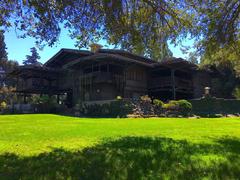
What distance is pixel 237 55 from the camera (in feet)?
46.9

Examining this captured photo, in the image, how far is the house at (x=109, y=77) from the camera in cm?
3112

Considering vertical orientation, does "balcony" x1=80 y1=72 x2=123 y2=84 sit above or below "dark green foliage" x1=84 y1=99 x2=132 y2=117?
above

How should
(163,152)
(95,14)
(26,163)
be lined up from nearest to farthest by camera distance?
1. (26,163)
2. (163,152)
3. (95,14)

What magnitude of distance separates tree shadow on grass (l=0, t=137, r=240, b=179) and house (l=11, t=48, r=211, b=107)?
21337 millimetres

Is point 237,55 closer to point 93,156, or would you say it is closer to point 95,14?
point 95,14

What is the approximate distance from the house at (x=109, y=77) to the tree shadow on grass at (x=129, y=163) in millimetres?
21337

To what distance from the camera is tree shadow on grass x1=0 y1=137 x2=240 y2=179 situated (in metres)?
Answer: 5.17

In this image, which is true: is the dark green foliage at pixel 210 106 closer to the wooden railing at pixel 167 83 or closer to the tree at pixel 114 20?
the wooden railing at pixel 167 83

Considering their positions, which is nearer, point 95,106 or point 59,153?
point 59,153

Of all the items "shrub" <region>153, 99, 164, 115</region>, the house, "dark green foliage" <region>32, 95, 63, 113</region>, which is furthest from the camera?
"dark green foliage" <region>32, 95, 63, 113</region>

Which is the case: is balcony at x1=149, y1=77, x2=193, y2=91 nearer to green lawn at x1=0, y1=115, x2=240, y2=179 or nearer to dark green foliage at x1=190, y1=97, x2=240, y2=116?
dark green foliage at x1=190, y1=97, x2=240, y2=116

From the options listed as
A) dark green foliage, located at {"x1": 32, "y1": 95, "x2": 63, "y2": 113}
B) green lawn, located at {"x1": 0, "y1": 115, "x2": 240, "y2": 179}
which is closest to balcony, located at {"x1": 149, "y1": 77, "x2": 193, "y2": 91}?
dark green foliage, located at {"x1": 32, "y1": 95, "x2": 63, "y2": 113}

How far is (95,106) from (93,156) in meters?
20.9

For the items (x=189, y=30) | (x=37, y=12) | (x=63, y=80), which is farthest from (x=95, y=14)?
(x=63, y=80)
